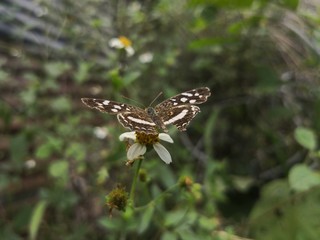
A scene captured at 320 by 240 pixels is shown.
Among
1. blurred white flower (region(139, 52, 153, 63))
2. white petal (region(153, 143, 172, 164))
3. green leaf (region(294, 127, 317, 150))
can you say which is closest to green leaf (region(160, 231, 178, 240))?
white petal (region(153, 143, 172, 164))

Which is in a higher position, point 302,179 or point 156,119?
point 156,119

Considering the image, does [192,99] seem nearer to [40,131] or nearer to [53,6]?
[40,131]

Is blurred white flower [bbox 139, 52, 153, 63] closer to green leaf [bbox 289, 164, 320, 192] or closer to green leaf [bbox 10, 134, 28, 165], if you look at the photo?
green leaf [bbox 10, 134, 28, 165]

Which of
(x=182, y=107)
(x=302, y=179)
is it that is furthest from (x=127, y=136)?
(x=302, y=179)

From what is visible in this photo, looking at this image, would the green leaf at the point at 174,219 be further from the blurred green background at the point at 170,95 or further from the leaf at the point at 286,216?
the leaf at the point at 286,216

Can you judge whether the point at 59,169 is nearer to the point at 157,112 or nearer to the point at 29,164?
the point at 29,164

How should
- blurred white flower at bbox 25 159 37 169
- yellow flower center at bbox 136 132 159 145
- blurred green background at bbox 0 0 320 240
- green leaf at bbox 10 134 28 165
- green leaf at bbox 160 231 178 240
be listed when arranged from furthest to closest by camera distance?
blurred white flower at bbox 25 159 37 169 → green leaf at bbox 10 134 28 165 → blurred green background at bbox 0 0 320 240 → green leaf at bbox 160 231 178 240 → yellow flower center at bbox 136 132 159 145

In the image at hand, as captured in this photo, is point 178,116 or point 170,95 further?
point 170,95
